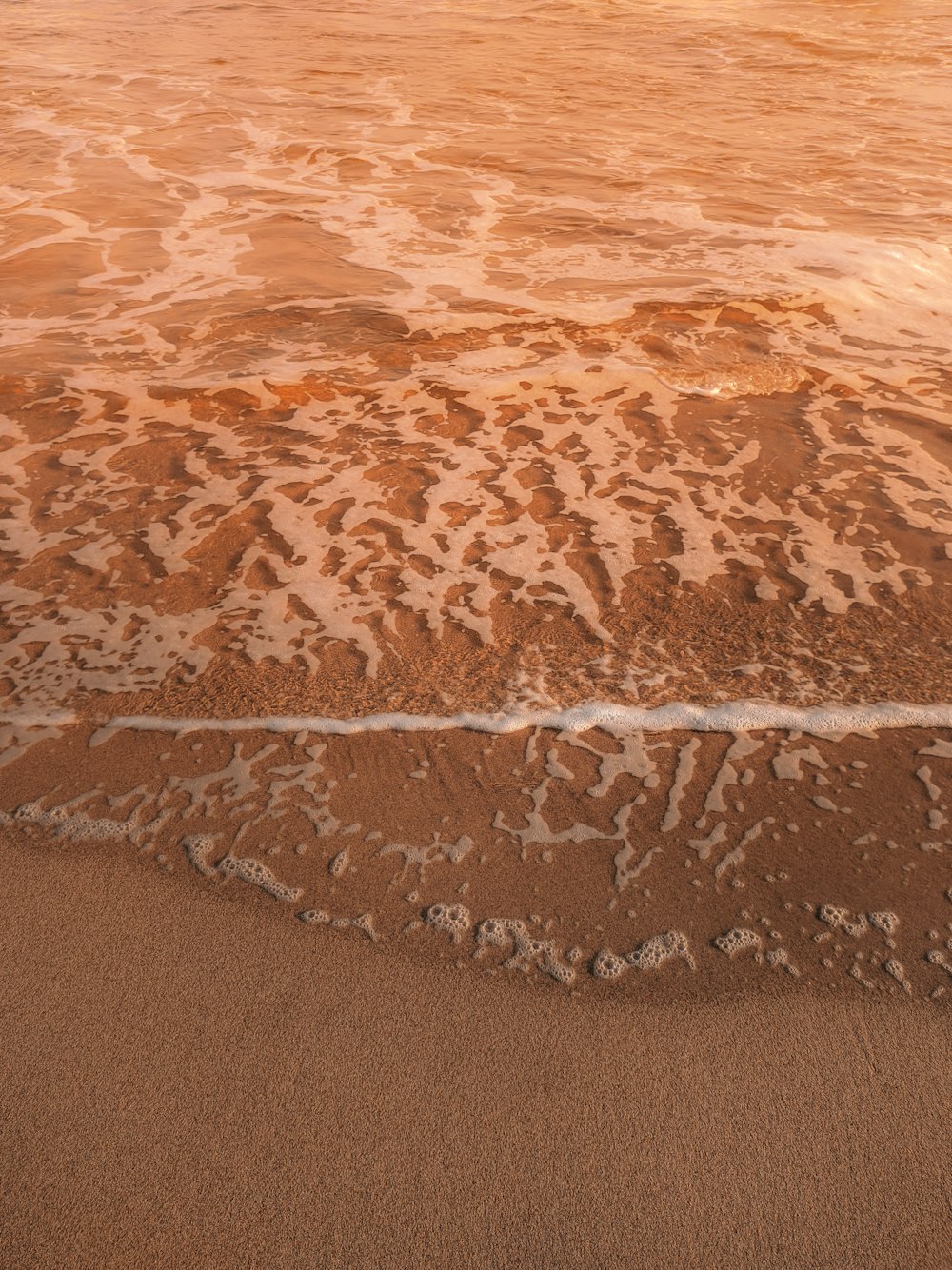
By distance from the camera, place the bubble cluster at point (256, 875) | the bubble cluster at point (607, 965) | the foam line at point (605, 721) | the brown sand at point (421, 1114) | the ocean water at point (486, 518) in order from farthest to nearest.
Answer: the foam line at point (605, 721) < the ocean water at point (486, 518) < the bubble cluster at point (256, 875) < the bubble cluster at point (607, 965) < the brown sand at point (421, 1114)

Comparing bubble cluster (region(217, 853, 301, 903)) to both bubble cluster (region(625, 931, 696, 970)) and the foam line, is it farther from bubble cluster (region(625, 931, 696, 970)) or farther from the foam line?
bubble cluster (region(625, 931, 696, 970))

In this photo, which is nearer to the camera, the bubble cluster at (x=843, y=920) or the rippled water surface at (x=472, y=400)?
the bubble cluster at (x=843, y=920)

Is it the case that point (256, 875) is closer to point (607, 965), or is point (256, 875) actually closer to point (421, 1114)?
point (421, 1114)

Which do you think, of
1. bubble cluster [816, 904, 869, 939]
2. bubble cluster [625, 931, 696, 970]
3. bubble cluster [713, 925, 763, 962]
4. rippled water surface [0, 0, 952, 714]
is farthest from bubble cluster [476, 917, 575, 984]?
rippled water surface [0, 0, 952, 714]

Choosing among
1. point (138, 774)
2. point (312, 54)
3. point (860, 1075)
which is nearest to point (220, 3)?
point (312, 54)

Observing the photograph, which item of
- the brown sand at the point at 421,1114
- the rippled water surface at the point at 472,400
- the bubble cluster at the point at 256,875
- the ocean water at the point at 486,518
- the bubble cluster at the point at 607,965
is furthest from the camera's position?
the rippled water surface at the point at 472,400

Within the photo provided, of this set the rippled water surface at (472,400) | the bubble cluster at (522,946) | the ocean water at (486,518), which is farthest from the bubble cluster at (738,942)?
the rippled water surface at (472,400)

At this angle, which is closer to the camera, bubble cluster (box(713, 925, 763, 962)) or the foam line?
bubble cluster (box(713, 925, 763, 962))

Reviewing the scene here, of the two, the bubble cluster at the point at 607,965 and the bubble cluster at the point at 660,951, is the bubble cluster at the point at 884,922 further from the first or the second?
the bubble cluster at the point at 607,965
